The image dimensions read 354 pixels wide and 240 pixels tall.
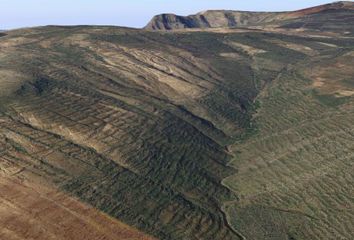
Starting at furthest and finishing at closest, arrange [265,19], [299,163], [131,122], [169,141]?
1. [265,19]
2. [131,122]
3. [169,141]
4. [299,163]

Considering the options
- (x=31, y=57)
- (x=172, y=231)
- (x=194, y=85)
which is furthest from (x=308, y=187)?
(x=31, y=57)

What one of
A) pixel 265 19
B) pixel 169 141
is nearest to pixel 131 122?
pixel 169 141

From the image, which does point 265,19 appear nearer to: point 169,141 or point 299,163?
point 169,141

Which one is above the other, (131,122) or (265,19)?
(131,122)

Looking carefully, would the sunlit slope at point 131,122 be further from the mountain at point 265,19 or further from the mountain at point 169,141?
the mountain at point 265,19

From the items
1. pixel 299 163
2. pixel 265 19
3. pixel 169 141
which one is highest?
pixel 169 141

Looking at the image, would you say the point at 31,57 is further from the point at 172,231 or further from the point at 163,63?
the point at 172,231

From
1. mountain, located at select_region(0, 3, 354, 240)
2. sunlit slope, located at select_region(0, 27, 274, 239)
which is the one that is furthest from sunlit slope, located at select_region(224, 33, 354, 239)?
sunlit slope, located at select_region(0, 27, 274, 239)
